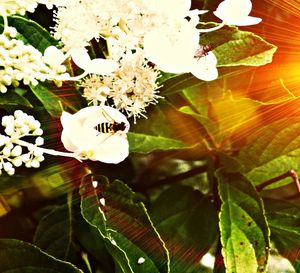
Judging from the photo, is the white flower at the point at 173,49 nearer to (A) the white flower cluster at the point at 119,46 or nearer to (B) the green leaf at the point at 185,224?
(A) the white flower cluster at the point at 119,46

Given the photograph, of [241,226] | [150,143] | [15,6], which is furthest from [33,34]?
[241,226]

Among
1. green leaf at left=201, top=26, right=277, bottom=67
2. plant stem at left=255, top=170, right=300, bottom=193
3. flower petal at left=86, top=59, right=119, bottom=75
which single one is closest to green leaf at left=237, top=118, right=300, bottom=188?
plant stem at left=255, top=170, right=300, bottom=193

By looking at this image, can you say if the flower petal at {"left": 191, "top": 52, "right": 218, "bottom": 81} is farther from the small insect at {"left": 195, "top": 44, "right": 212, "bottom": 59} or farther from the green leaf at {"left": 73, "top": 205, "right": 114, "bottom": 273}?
the green leaf at {"left": 73, "top": 205, "right": 114, "bottom": 273}

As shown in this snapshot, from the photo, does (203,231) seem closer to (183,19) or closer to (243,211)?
(243,211)

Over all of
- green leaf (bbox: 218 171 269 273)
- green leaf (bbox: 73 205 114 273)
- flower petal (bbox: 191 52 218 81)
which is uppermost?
flower petal (bbox: 191 52 218 81)

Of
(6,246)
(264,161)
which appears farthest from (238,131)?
(6,246)

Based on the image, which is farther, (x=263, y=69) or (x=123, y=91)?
(x=263, y=69)
